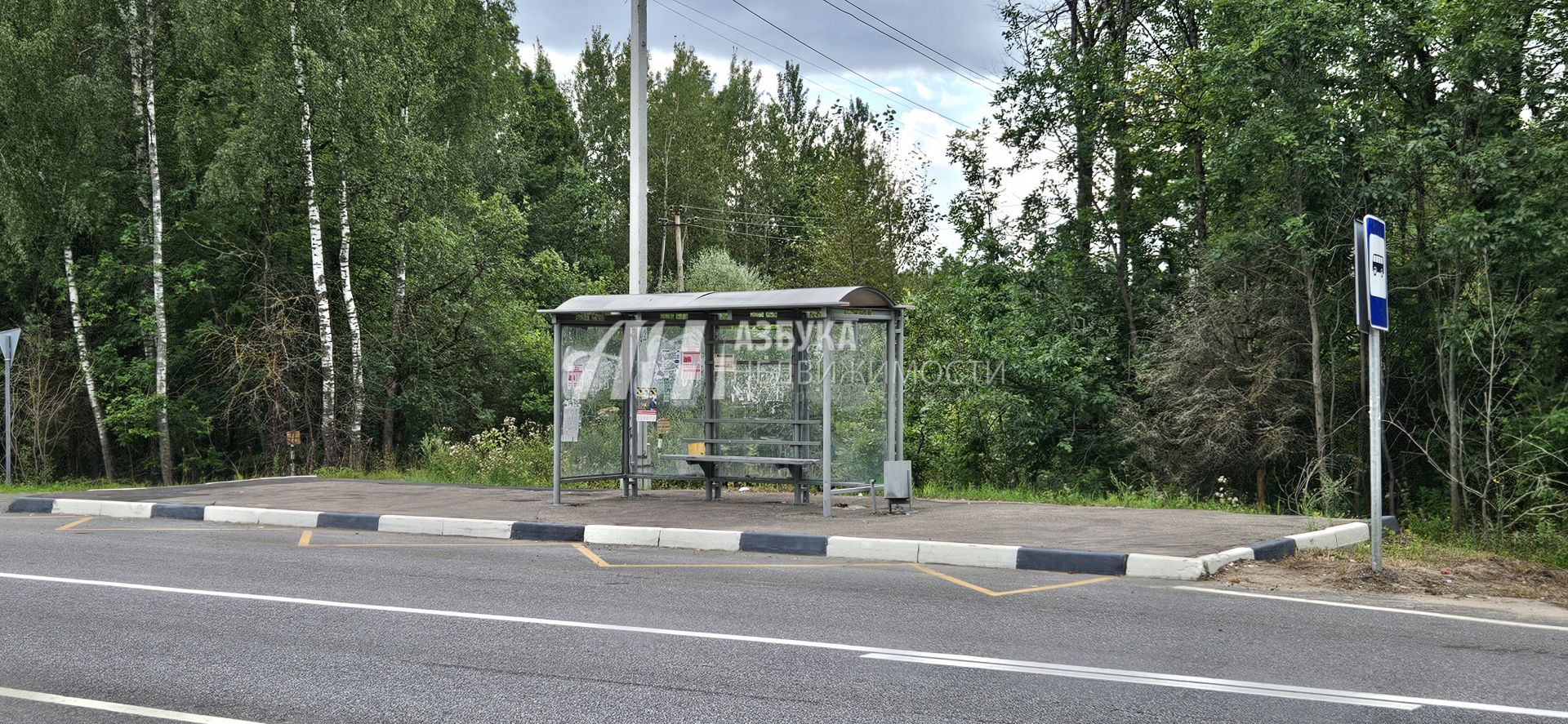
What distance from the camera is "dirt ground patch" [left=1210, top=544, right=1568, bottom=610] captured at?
830 cm

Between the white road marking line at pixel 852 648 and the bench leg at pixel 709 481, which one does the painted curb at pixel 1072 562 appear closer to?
the white road marking line at pixel 852 648

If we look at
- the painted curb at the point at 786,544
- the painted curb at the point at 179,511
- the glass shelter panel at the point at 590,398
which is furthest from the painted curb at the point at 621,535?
the painted curb at the point at 179,511

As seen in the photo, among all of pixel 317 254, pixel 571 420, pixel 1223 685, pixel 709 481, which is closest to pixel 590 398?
pixel 571 420

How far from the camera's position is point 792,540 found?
35.5 ft

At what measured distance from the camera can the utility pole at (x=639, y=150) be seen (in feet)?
52.2

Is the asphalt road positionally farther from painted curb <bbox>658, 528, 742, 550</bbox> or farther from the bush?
the bush

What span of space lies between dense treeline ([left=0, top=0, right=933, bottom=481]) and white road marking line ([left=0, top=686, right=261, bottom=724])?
17.9 meters

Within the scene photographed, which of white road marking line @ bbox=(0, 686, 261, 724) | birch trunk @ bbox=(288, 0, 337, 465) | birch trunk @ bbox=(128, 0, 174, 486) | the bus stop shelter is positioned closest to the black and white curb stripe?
the bus stop shelter

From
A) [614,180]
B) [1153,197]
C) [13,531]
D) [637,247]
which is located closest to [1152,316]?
[1153,197]

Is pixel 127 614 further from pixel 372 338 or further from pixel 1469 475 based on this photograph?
pixel 372 338

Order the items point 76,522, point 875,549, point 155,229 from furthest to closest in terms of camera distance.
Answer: point 155,229 → point 76,522 → point 875,549

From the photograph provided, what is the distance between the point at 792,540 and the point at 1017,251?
1631 centimetres

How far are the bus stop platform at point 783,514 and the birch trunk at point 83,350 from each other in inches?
433

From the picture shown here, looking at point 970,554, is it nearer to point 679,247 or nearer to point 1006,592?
point 1006,592
